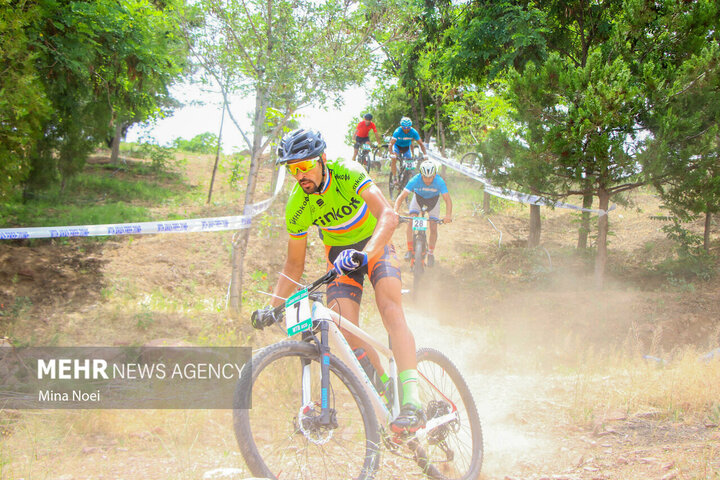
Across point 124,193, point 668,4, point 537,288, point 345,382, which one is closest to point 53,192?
point 124,193

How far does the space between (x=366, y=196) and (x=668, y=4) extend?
762 centimetres

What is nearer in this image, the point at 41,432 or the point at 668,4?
the point at 41,432

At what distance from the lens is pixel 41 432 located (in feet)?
13.6

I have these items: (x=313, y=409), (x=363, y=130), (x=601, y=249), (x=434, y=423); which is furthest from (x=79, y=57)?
(x=363, y=130)

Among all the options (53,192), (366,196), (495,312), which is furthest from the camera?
(53,192)

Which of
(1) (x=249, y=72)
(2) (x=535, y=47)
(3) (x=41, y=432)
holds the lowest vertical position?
(3) (x=41, y=432)

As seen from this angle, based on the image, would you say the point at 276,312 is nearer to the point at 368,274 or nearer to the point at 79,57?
the point at 368,274

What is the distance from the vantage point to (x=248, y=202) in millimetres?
7430

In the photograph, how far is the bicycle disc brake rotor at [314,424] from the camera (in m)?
2.87

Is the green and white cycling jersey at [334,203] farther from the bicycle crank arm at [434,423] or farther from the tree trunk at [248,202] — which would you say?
the tree trunk at [248,202]

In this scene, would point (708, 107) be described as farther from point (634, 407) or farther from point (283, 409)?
point (283, 409)

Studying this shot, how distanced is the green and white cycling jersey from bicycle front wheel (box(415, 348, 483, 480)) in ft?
3.98

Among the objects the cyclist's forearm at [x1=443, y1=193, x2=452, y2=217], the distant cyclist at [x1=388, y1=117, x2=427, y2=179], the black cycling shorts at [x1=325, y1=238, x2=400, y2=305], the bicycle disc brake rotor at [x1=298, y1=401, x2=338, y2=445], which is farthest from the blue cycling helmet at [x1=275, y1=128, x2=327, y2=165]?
the distant cyclist at [x1=388, y1=117, x2=427, y2=179]

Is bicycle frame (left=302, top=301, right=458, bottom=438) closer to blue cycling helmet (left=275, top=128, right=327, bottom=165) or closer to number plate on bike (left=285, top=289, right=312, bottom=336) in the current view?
number plate on bike (left=285, top=289, right=312, bottom=336)
